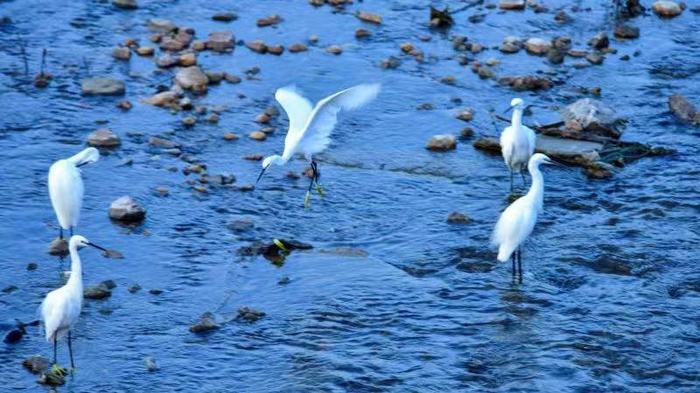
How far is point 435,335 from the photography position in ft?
29.7

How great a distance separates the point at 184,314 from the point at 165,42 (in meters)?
6.27

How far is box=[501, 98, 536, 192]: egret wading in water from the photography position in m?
11.6

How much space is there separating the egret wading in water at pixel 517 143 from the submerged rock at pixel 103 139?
3694 mm

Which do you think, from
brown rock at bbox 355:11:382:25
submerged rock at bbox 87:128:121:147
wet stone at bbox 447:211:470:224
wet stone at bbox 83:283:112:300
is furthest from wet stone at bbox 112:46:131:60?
wet stone at bbox 83:283:112:300

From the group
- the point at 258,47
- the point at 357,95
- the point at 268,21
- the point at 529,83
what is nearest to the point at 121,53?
the point at 258,47

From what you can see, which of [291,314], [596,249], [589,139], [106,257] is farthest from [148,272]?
[589,139]

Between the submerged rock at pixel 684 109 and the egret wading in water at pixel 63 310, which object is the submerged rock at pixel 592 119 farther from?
the egret wading in water at pixel 63 310

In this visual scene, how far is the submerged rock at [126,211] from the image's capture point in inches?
415

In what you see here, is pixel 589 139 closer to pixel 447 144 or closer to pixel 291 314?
pixel 447 144

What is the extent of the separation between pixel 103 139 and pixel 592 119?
4.82 m

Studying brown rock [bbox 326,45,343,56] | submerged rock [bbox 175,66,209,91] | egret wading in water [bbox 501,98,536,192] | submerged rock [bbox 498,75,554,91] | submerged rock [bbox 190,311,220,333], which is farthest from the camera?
brown rock [bbox 326,45,343,56]

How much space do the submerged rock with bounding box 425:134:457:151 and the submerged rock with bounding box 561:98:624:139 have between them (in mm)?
1269

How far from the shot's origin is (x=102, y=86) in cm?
1335

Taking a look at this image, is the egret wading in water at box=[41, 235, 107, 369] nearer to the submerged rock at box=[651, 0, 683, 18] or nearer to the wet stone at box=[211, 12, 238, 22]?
the wet stone at box=[211, 12, 238, 22]
